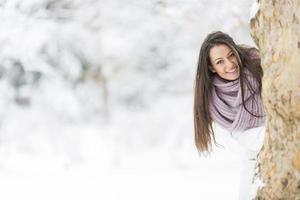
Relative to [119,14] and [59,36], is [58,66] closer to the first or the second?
[59,36]

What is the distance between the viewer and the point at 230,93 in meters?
2.45

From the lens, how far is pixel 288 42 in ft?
6.26

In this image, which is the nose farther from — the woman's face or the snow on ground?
the snow on ground

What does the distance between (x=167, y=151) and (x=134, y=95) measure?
87 cm

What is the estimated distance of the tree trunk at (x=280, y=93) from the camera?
1.90m

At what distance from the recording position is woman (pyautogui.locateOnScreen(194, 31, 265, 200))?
2389mm

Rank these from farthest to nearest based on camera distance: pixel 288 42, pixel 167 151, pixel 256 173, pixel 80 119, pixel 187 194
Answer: pixel 80 119 → pixel 167 151 → pixel 187 194 → pixel 256 173 → pixel 288 42

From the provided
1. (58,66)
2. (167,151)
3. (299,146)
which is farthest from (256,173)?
(58,66)

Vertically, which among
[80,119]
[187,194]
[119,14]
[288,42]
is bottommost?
[187,194]

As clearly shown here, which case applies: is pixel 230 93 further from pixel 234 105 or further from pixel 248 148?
pixel 248 148

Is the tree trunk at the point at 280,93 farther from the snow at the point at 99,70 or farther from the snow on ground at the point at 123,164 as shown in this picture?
the snow at the point at 99,70

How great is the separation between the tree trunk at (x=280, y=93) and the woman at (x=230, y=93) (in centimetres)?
28

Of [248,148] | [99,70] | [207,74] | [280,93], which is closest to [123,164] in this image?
[99,70]

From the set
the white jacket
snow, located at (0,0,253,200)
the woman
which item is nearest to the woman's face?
the woman
